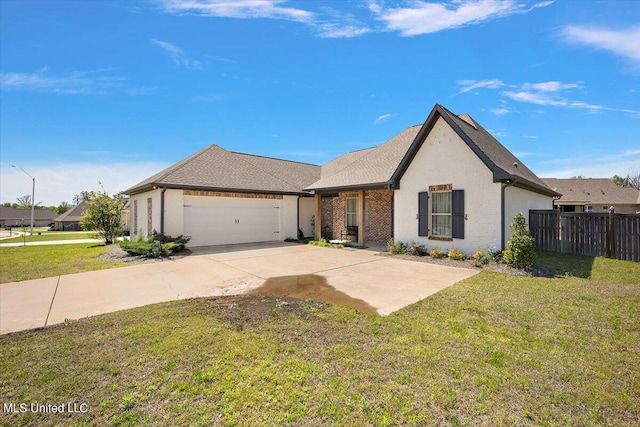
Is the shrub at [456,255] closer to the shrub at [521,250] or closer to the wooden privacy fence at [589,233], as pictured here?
the shrub at [521,250]

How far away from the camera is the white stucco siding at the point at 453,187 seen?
31.2 feet

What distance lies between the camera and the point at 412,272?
8055 mm

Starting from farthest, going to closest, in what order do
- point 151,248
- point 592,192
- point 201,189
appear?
1. point 592,192
2. point 201,189
3. point 151,248

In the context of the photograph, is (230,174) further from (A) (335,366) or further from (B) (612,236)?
(B) (612,236)

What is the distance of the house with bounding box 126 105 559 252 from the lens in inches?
389

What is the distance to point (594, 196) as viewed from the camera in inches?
1305

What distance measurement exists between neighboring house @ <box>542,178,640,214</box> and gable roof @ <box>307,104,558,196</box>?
24.9 metres

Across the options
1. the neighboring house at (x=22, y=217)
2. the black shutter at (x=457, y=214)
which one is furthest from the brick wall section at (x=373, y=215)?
the neighboring house at (x=22, y=217)

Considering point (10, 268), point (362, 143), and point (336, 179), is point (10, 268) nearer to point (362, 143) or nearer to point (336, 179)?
point (336, 179)

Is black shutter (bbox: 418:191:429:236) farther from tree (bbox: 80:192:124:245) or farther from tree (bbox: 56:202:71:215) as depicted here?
tree (bbox: 56:202:71:215)

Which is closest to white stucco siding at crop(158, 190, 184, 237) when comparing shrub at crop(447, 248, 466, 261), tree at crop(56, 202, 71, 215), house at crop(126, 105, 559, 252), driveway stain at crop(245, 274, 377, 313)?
house at crop(126, 105, 559, 252)

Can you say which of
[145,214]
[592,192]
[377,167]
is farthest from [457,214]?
[592,192]

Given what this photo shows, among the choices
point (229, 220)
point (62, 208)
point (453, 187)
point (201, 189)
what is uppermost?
point (62, 208)

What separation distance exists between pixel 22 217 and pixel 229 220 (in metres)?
76.0
